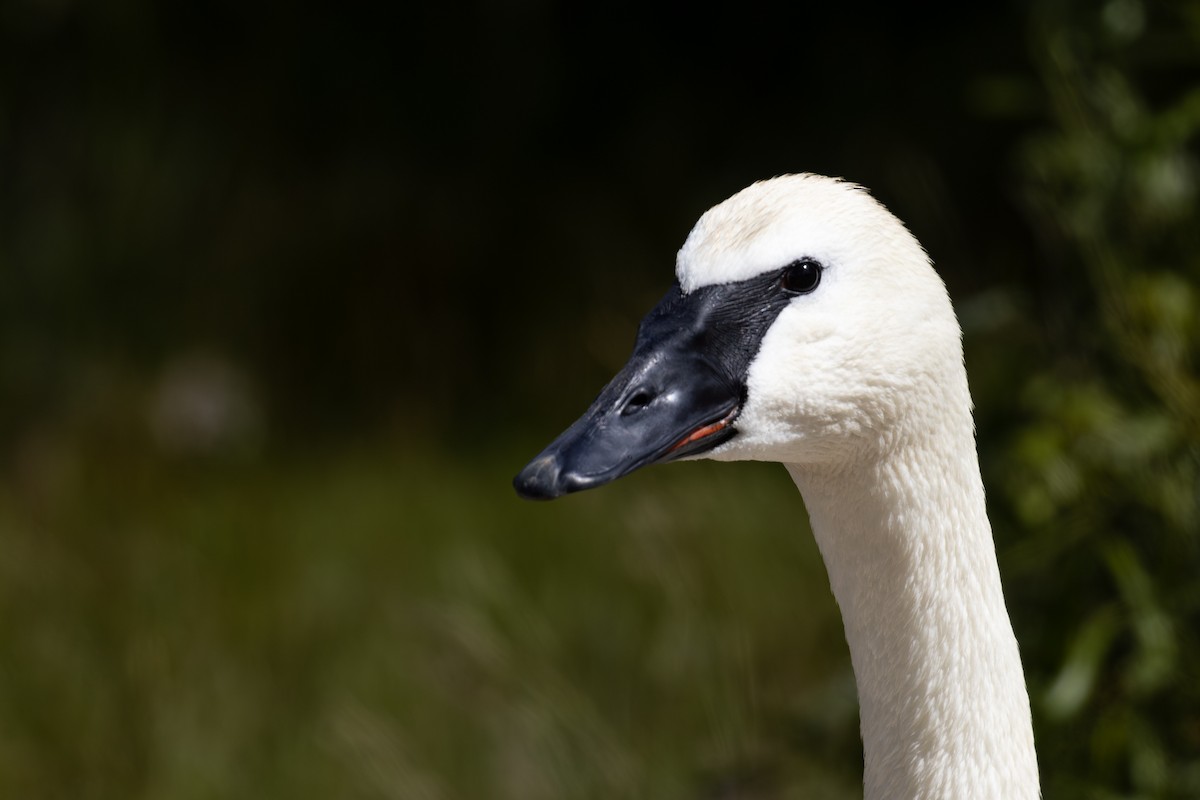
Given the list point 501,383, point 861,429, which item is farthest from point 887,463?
point 501,383

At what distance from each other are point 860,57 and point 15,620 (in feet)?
10.7

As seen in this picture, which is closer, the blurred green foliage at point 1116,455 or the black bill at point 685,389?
the black bill at point 685,389

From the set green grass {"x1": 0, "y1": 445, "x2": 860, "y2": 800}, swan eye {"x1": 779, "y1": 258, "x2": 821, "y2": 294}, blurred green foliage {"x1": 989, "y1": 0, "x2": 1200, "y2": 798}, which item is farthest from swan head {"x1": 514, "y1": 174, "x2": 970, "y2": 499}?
green grass {"x1": 0, "y1": 445, "x2": 860, "y2": 800}

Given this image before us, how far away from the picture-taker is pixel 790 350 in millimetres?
1616

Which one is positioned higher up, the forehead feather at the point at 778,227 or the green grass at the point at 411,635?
Answer: the forehead feather at the point at 778,227

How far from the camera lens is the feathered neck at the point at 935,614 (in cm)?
170

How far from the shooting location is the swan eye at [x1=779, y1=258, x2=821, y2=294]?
5.33ft

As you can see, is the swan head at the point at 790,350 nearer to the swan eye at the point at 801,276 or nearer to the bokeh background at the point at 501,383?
the swan eye at the point at 801,276

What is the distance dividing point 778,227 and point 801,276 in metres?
0.06

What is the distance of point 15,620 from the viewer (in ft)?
12.8

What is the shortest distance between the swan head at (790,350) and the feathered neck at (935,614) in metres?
0.07

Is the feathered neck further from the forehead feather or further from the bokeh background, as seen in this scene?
the bokeh background

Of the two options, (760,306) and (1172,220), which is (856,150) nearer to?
(1172,220)

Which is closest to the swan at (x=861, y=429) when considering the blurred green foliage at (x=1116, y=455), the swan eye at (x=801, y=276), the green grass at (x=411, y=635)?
the swan eye at (x=801, y=276)
